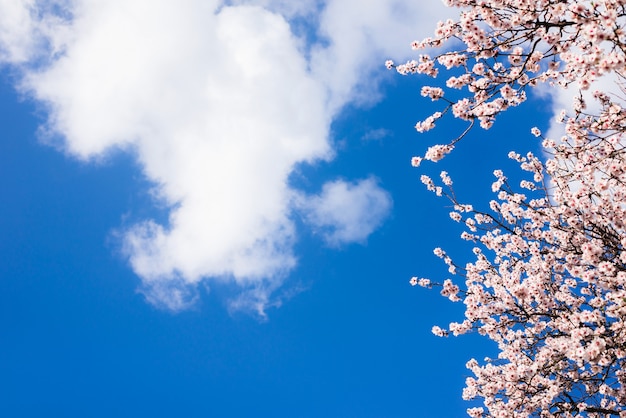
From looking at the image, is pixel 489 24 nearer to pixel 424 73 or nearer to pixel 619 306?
pixel 424 73

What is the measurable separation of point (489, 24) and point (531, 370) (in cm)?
637

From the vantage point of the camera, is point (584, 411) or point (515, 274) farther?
point (515, 274)

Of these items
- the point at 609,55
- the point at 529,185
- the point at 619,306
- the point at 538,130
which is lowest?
the point at 619,306

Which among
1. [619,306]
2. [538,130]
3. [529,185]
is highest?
[538,130]

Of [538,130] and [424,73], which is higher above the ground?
[538,130]

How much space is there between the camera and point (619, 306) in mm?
7211

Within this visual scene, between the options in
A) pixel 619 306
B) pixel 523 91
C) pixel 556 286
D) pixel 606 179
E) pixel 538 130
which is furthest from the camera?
pixel 538 130

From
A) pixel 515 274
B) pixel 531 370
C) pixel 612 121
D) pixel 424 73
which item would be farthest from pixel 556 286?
pixel 424 73

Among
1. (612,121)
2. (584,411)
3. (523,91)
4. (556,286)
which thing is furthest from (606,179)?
(584,411)

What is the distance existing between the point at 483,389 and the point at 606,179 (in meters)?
5.75

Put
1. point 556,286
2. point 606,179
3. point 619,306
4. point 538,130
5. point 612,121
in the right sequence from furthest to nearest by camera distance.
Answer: point 538,130 < point 556,286 < point 606,179 < point 619,306 < point 612,121

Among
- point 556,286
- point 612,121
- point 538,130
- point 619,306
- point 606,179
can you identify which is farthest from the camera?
point 538,130

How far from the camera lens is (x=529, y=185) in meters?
11.7

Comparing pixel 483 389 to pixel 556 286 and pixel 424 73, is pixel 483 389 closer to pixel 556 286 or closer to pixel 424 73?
pixel 556 286
